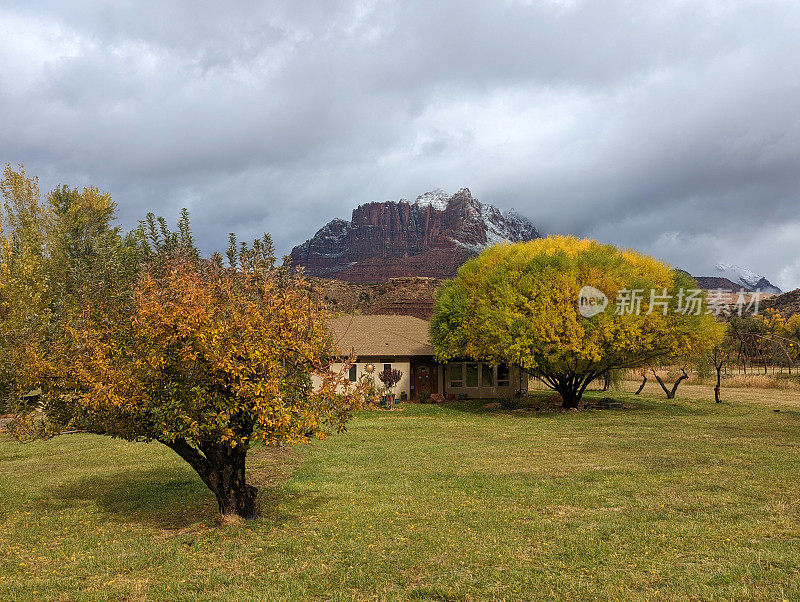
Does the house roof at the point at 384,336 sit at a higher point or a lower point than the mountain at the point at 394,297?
lower

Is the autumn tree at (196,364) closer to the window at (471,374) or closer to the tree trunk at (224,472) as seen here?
the tree trunk at (224,472)

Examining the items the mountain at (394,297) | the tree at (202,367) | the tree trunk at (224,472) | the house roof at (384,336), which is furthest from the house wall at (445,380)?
the mountain at (394,297)

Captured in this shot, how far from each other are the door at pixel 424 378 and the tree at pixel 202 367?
28.9 meters

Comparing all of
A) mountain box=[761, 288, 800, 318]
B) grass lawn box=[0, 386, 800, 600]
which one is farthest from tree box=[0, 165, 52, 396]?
mountain box=[761, 288, 800, 318]

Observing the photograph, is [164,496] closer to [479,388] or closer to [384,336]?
[384,336]

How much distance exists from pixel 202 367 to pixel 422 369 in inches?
1227

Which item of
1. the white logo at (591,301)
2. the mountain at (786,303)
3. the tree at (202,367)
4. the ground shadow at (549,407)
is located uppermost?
the mountain at (786,303)

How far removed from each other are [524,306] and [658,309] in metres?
8.06

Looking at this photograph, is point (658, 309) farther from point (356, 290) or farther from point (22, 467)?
point (356, 290)

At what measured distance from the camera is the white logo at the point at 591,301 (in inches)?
1232

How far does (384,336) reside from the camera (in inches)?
1693

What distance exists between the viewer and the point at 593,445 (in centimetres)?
2111

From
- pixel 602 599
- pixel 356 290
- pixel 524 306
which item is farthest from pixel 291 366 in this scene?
pixel 356 290

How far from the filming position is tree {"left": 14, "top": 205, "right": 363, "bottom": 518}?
33.0 ft
